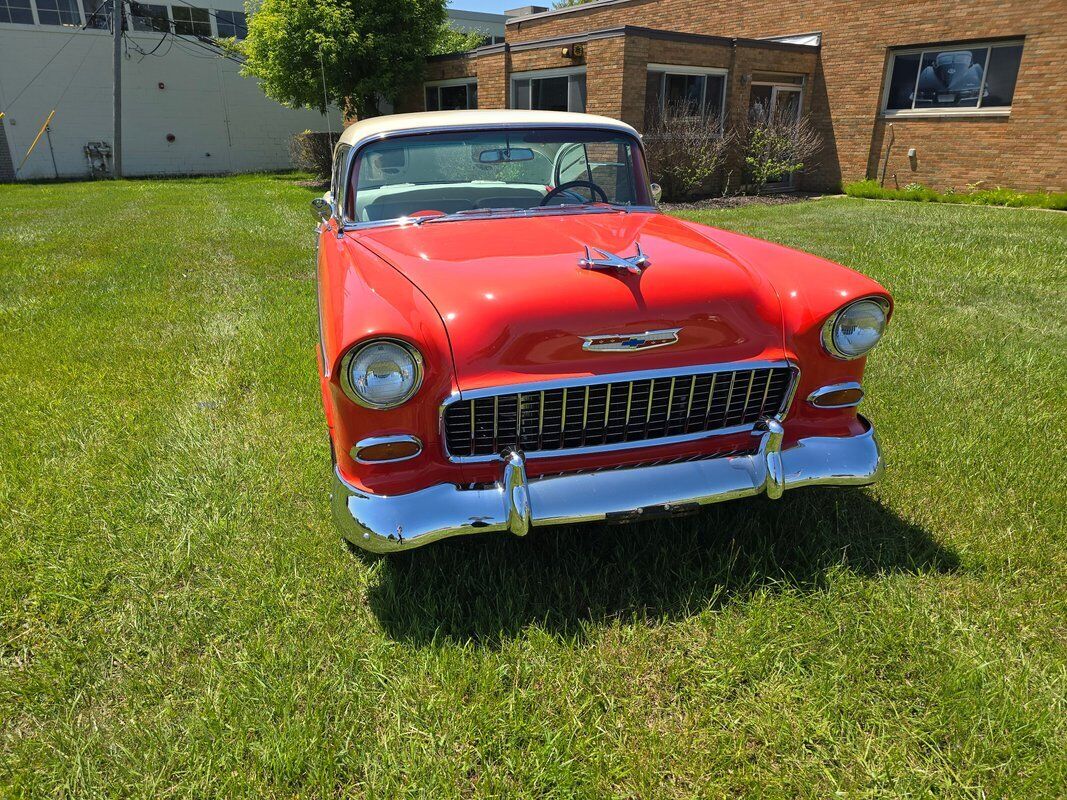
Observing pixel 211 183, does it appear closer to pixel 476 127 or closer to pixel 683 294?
pixel 476 127

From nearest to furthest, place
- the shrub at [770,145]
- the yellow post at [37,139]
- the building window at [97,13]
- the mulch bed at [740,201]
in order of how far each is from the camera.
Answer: the mulch bed at [740,201] < the shrub at [770,145] < the yellow post at [37,139] < the building window at [97,13]

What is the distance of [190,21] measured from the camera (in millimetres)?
23656

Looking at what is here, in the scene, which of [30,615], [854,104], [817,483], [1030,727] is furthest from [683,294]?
[854,104]

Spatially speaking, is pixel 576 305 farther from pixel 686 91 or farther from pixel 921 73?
pixel 921 73

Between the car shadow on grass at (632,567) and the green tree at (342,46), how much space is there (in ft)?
48.2

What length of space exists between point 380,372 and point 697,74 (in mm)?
13745

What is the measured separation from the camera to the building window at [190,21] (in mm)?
23359

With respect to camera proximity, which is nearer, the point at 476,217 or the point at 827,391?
the point at 827,391

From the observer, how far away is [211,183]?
19.4m

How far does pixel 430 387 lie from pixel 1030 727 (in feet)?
6.44

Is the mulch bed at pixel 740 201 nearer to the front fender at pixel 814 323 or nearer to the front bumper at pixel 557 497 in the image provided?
the front fender at pixel 814 323

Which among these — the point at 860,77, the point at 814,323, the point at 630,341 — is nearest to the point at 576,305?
the point at 630,341

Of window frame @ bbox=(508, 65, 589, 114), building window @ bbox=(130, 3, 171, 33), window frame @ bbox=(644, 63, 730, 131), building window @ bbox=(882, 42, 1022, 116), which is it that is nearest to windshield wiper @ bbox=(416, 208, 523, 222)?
window frame @ bbox=(508, 65, 589, 114)

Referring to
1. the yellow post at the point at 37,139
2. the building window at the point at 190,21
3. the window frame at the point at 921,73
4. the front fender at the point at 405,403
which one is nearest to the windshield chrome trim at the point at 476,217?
the front fender at the point at 405,403
